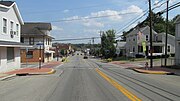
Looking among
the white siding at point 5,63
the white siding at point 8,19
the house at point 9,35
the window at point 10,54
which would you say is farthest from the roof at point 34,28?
the window at point 10,54

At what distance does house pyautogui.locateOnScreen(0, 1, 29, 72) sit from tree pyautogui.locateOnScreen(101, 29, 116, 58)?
222 ft

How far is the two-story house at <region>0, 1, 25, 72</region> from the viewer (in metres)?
30.2

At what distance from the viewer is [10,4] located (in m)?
34.5

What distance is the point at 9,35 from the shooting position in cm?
3297

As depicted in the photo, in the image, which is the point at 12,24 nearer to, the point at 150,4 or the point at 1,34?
the point at 1,34

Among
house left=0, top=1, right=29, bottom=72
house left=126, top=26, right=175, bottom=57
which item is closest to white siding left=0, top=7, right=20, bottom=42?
house left=0, top=1, right=29, bottom=72

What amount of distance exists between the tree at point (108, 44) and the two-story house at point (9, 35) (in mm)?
67777

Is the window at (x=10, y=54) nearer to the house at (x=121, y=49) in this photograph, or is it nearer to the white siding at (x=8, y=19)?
the white siding at (x=8, y=19)

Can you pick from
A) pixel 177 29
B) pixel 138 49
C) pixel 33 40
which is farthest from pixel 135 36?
pixel 177 29

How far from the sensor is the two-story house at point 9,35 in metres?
30.2

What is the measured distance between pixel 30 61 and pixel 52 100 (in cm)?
5270

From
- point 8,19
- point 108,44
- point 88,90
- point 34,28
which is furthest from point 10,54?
point 108,44

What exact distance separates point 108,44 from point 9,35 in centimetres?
7733

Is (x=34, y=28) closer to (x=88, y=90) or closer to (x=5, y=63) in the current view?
(x=5, y=63)
